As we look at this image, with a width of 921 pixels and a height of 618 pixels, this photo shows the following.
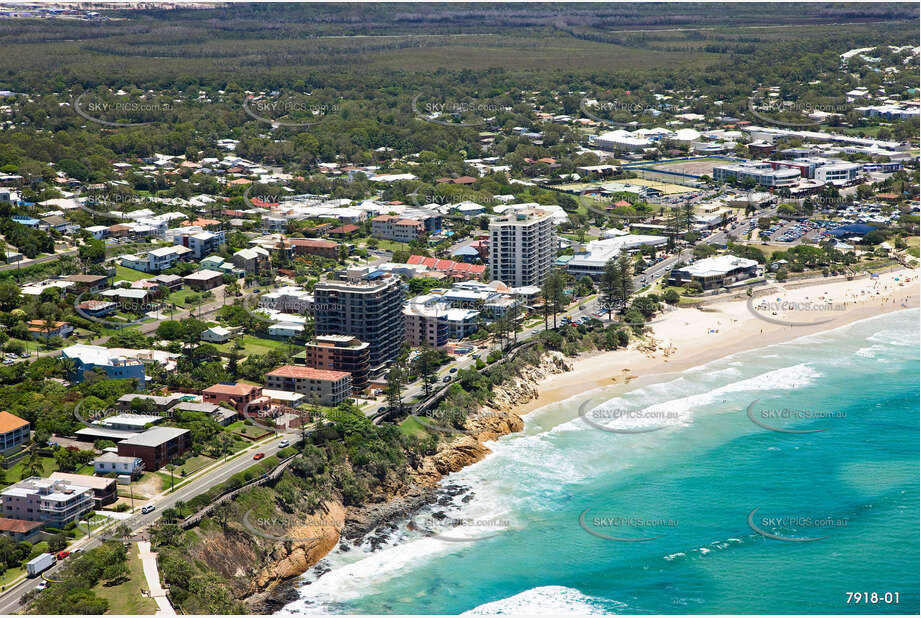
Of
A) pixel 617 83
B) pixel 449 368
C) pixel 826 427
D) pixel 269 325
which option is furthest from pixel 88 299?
pixel 617 83

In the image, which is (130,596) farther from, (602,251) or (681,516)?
(602,251)

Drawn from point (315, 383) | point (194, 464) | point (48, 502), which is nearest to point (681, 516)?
point (315, 383)

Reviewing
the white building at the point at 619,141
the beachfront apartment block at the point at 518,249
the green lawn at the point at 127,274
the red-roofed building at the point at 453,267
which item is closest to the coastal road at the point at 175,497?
the beachfront apartment block at the point at 518,249

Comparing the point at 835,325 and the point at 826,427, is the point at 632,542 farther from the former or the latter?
the point at 835,325

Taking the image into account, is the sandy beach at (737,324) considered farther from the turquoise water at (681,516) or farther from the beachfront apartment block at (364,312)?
the beachfront apartment block at (364,312)

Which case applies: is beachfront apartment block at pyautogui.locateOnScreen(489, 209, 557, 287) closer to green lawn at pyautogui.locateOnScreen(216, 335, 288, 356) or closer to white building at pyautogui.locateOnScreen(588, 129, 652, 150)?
green lawn at pyautogui.locateOnScreen(216, 335, 288, 356)

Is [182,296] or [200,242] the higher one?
[200,242]
